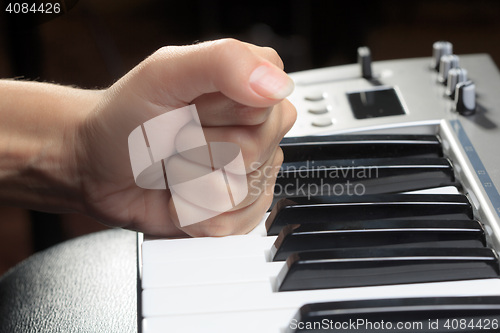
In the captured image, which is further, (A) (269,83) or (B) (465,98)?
(B) (465,98)

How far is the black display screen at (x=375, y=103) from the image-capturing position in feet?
2.86

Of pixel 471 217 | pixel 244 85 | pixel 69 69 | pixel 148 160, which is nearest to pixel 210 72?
pixel 244 85

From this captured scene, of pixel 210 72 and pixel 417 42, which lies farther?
pixel 417 42

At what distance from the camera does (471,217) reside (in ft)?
2.25

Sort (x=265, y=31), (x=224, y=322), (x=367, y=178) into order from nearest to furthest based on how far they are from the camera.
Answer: (x=224, y=322), (x=367, y=178), (x=265, y=31)

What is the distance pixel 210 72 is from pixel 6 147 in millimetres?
342

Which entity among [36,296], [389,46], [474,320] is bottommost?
[389,46]

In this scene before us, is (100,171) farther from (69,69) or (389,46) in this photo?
(389,46)

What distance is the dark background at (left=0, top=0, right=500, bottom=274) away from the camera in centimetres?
259

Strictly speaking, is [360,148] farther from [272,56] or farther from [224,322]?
[224,322]

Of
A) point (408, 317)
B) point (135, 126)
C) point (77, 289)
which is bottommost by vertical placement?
point (77, 289)

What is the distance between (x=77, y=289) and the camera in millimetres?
784

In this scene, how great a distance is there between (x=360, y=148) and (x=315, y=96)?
6.0 inches

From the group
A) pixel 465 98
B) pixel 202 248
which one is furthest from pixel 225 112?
pixel 465 98
